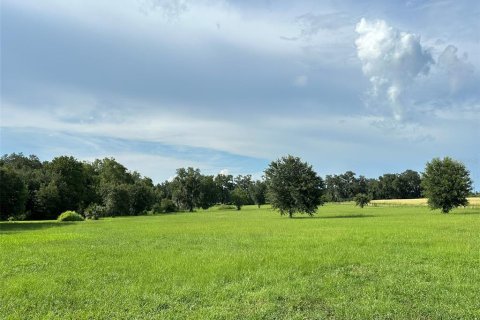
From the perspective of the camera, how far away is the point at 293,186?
182 feet

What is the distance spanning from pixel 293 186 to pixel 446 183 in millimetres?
19840

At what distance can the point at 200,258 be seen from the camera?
17500 millimetres

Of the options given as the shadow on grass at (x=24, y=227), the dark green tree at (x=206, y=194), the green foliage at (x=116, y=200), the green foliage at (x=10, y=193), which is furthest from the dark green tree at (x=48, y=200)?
the dark green tree at (x=206, y=194)

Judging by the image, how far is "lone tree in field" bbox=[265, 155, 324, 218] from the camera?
55156 millimetres

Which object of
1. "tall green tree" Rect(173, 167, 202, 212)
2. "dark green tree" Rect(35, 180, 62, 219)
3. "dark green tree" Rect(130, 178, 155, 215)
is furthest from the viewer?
"tall green tree" Rect(173, 167, 202, 212)

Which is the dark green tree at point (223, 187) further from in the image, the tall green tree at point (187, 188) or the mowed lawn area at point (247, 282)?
the mowed lawn area at point (247, 282)

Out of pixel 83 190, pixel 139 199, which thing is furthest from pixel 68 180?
pixel 139 199

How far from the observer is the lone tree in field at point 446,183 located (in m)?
55.9

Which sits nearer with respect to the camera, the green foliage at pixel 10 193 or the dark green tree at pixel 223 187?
the green foliage at pixel 10 193

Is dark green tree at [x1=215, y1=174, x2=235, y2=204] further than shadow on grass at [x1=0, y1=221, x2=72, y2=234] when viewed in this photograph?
Yes

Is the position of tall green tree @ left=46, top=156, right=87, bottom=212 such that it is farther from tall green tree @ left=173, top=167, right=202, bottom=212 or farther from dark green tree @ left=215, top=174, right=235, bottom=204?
dark green tree @ left=215, top=174, right=235, bottom=204

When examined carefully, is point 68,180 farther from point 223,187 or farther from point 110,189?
point 223,187

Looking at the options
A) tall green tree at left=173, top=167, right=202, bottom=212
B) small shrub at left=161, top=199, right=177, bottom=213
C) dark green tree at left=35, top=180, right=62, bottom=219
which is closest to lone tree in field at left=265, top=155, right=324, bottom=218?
dark green tree at left=35, top=180, right=62, bottom=219

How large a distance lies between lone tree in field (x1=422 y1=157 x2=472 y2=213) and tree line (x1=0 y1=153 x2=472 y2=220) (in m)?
2.34
